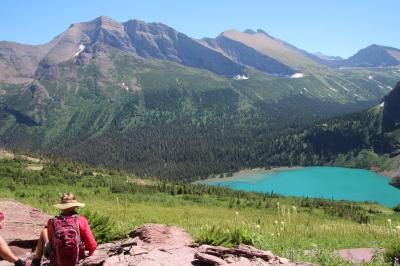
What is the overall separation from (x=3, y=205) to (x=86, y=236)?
10678 millimetres

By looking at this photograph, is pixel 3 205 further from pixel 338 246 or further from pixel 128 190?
pixel 128 190

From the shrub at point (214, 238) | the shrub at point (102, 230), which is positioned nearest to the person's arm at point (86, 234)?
the shrub at point (102, 230)

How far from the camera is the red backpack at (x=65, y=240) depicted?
43.8 feet

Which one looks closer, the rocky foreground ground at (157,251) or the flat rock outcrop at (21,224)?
the rocky foreground ground at (157,251)

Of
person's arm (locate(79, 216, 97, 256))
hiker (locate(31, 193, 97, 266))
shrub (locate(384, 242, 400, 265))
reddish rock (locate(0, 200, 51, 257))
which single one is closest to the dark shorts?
hiker (locate(31, 193, 97, 266))

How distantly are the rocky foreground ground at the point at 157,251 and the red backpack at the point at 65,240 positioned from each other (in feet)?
3.79

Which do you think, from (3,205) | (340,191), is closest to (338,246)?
(3,205)

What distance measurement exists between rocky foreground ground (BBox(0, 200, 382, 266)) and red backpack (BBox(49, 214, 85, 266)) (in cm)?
116

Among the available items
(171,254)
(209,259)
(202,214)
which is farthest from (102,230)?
Result: (202,214)

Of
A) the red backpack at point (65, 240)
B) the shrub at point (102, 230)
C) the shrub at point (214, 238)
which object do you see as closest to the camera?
the red backpack at point (65, 240)

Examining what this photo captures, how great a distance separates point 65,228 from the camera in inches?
526

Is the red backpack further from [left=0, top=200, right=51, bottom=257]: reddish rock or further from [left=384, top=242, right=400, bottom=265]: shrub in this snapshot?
[left=384, top=242, right=400, bottom=265]: shrub

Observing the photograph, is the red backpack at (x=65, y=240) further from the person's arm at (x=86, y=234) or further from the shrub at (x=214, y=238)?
the shrub at (x=214, y=238)

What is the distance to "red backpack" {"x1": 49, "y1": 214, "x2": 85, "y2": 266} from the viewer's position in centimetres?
1334
